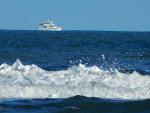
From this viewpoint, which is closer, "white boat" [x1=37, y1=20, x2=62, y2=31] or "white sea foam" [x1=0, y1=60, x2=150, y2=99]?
"white sea foam" [x1=0, y1=60, x2=150, y2=99]

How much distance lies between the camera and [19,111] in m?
10.5

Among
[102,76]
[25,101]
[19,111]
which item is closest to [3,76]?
[102,76]

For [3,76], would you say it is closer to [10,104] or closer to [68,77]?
[68,77]

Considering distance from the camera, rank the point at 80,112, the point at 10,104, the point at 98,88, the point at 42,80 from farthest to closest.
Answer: the point at 42,80
the point at 98,88
the point at 10,104
the point at 80,112

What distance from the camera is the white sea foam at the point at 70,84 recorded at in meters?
12.7

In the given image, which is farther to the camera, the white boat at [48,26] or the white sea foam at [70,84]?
the white boat at [48,26]

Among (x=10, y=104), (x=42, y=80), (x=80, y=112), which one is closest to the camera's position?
(x=80, y=112)

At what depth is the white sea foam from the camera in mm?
12688

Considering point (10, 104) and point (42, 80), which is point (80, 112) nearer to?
point (10, 104)

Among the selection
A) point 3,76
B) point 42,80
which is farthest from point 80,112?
point 3,76

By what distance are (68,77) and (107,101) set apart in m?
4.73

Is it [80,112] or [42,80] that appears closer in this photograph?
[80,112]

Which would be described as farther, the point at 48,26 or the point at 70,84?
the point at 48,26

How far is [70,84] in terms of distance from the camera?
14633mm
